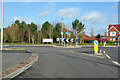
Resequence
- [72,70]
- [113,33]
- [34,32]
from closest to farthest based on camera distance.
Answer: [72,70], [113,33], [34,32]

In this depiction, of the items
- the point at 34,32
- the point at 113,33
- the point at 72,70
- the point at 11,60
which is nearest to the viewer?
the point at 72,70

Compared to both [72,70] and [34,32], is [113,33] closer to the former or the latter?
[34,32]

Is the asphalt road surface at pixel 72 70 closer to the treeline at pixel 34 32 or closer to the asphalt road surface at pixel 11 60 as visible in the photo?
the asphalt road surface at pixel 11 60

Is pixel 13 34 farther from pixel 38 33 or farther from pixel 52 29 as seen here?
pixel 52 29

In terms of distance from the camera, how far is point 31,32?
78.4m

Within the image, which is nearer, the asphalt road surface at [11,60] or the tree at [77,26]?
the asphalt road surface at [11,60]

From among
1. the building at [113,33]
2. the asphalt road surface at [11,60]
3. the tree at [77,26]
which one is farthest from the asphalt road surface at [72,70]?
the building at [113,33]

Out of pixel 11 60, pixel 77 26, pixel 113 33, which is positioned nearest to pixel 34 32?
pixel 77 26

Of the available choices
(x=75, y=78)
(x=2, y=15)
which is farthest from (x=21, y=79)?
(x=2, y=15)

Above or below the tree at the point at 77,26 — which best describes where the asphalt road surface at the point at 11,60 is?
below

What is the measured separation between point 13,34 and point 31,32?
10.3 m

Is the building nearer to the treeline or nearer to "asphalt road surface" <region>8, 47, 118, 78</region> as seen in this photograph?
the treeline

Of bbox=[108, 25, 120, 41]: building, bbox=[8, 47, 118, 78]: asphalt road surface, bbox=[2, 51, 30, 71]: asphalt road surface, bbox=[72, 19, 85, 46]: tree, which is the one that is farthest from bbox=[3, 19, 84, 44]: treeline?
bbox=[8, 47, 118, 78]: asphalt road surface

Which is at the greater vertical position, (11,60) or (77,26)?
(77,26)
